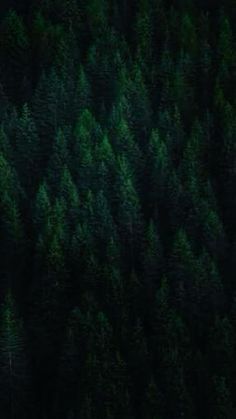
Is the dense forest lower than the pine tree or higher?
higher

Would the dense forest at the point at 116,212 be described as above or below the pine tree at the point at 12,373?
above

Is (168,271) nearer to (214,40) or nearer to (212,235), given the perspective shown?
(212,235)

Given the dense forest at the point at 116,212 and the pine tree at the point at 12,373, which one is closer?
the pine tree at the point at 12,373

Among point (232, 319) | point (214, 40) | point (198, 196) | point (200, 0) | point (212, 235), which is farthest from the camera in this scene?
point (200, 0)

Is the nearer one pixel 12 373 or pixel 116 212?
pixel 12 373

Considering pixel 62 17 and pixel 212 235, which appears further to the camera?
pixel 62 17

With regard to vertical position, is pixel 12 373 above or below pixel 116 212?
below

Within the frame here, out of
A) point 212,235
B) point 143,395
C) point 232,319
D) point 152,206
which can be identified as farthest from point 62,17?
point 143,395

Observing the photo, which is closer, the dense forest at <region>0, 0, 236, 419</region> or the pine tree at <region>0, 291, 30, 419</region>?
the pine tree at <region>0, 291, 30, 419</region>
